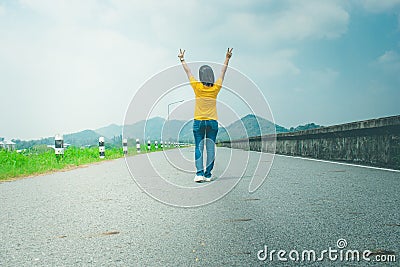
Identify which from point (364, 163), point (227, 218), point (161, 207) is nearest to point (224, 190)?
point (161, 207)

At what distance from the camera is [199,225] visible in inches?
184

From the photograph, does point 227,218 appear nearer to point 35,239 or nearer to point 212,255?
point 212,255

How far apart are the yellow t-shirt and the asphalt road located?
4.22 ft

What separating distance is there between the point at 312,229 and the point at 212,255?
118 centimetres

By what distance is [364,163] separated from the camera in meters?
10.8

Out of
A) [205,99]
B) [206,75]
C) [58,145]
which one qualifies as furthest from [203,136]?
[58,145]

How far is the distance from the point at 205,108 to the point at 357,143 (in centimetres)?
478

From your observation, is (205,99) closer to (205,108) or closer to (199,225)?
(205,108)

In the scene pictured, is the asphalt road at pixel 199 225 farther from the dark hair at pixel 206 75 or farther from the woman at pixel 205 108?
the dark hair at pixel 206 75
